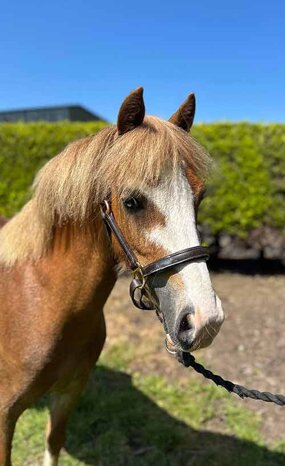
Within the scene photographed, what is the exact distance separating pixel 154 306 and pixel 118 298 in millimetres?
4023

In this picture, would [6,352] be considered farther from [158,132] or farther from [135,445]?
[135,445]

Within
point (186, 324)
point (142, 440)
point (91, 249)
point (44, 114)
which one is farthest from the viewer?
point (44, 114)

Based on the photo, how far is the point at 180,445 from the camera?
339 cm

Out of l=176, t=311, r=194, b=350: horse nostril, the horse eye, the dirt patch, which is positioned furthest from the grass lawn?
the horse eye

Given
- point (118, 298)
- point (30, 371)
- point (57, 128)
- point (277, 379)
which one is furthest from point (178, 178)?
point (57, 128)

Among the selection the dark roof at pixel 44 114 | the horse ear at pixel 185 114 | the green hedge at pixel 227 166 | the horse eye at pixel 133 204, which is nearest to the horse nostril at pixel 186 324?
the horse eye at pixel 133 204

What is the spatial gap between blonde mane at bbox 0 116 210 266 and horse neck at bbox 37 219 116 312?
0.19ft

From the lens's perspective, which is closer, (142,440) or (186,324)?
(186,324)

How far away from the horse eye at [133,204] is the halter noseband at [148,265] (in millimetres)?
117

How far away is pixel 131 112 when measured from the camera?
1.84m

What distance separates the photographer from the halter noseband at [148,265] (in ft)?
5.28

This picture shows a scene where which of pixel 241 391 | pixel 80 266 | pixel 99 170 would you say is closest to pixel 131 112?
pixel 99 170

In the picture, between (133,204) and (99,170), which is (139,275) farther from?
(99,170)

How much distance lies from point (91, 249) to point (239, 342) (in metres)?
3.23
